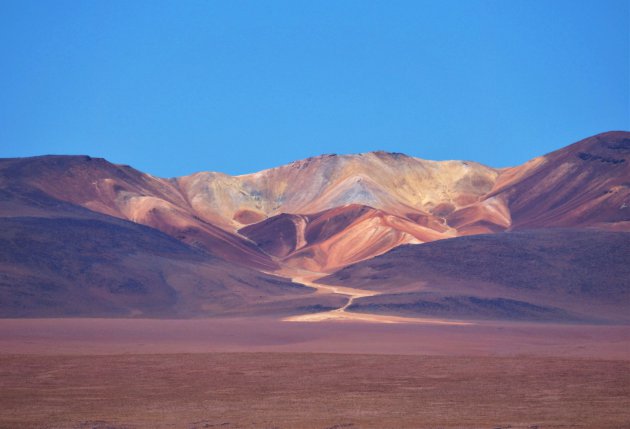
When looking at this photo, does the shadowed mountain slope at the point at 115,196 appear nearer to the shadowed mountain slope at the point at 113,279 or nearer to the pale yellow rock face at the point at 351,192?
the pale yellow rock face at the point at 351,192

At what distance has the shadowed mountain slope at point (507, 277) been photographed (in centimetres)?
7481

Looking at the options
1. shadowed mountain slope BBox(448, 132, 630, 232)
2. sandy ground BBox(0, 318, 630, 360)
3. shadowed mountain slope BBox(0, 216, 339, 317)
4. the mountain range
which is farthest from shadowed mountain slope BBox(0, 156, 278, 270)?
sandy ground BBox(0, 318, 630, 360)

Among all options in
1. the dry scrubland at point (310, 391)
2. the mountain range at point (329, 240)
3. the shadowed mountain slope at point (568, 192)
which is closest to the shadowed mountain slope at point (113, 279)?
the mountain range at point (329, 240)

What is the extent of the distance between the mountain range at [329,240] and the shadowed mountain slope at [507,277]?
0.26 metres

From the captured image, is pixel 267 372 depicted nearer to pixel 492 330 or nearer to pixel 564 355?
pixel 564 355

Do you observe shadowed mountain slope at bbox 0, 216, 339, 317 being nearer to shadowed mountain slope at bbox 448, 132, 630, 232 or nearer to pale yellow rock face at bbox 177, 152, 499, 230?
shadowed mountain slope at bbox 448, 132, 630, 232

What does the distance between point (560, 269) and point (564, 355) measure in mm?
47432

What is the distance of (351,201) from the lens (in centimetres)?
15375

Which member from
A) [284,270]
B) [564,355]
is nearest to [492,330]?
[564,355]

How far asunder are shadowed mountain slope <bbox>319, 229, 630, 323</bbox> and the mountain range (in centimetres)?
26

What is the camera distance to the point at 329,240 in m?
134

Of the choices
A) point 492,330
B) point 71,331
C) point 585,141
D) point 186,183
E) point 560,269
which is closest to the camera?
point 71,331

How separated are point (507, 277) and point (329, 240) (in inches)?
1964

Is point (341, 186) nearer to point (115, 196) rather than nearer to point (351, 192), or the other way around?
point (351, 192)
